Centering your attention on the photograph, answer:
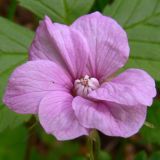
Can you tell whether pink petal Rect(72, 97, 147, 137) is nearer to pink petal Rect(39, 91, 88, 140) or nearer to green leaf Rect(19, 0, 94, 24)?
pink petal Rect(39, 91, 88, 140)

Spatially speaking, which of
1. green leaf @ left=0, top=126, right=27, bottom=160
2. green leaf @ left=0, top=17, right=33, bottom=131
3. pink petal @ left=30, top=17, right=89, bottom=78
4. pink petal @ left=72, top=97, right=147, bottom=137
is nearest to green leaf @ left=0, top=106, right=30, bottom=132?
green leaf @ left=0, top=17, right=33, bottom=131

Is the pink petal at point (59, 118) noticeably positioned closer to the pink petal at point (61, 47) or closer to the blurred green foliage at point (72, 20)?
the pink petal at point (61, 47)

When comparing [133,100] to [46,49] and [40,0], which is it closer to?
[46,49]

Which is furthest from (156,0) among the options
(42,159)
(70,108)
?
(42,159)

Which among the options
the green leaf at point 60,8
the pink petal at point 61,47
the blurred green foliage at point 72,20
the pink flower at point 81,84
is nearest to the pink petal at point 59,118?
the pink flower at point 81,84

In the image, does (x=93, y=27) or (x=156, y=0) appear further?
(x=156, y=0)

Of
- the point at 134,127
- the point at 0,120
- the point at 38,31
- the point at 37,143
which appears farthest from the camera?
the point at 37,143

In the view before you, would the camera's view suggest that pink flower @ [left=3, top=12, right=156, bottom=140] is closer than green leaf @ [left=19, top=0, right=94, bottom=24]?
Yes
